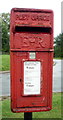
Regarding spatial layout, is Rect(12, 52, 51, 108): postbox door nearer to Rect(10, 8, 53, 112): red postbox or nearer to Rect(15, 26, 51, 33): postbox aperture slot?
Rect(10, 8, 53, 112): red postbox

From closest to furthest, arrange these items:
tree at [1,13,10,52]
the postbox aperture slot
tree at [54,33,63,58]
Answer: the postbox aperture slot → tree at [1,13,10,52] → tree at [54,33,63,58]

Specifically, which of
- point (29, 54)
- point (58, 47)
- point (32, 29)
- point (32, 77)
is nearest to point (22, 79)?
point (32, 77)

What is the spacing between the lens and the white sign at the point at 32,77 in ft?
11.4

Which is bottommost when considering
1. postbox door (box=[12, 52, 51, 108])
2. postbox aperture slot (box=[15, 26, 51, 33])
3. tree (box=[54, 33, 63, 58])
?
postbox door (box=[12, 52, 51, 108])

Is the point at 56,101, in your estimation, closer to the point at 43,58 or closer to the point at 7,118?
the point at 7,118

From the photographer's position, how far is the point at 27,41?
3494mm

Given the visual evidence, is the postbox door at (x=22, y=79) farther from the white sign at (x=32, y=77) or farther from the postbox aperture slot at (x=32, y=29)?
the postbox aperture slot at (x=32, y=29)

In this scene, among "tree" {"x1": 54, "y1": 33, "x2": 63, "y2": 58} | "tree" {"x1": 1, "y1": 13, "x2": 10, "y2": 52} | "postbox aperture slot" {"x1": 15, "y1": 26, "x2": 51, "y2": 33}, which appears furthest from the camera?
"tree" {"x1": 54, "y1": 33, "x2": 63, "y2": 58}

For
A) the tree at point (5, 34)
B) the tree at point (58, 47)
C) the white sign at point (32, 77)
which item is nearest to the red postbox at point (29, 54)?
the white sign at point (32, 77)

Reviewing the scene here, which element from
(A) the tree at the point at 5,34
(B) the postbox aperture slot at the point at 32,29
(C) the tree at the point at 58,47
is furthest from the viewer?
(C) the tree at the point at 58,47

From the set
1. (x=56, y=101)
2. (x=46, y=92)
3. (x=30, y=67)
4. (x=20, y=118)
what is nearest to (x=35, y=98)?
(x=46, y=92)

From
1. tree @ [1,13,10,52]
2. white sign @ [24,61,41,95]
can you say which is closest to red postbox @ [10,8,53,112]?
white sign @ [24,61,41,95]

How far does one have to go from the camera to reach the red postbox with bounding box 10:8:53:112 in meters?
3.46

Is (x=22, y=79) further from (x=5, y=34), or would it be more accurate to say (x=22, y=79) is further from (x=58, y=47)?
(x=58, y=47)
